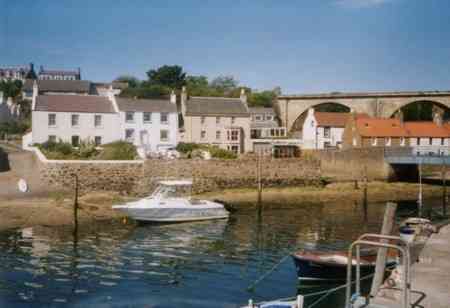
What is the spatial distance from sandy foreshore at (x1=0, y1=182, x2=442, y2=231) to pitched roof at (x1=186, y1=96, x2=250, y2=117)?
16.5 meters

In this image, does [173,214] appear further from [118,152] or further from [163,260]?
[118,152]

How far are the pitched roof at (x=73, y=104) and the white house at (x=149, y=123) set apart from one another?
154 cm

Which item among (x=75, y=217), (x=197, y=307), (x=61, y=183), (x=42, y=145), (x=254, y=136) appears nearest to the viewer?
(x=197, y=307)

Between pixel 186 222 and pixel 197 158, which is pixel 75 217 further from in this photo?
pixel 197 158

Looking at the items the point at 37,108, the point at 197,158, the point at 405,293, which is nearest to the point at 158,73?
the point at 37,108

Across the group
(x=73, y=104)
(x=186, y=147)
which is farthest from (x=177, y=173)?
(x=73, y=104)

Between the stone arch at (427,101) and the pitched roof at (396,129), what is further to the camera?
the stone arch at (427,101)

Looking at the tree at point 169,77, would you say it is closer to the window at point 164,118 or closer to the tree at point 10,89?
the tree at point 10,89

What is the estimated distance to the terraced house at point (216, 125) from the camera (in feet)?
192

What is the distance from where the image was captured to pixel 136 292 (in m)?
18.0

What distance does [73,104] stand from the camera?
51.1 metres

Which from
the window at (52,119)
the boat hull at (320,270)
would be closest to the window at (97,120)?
the window at (52,119)

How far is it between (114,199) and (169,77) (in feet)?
270

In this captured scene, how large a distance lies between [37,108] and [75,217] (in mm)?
22607
